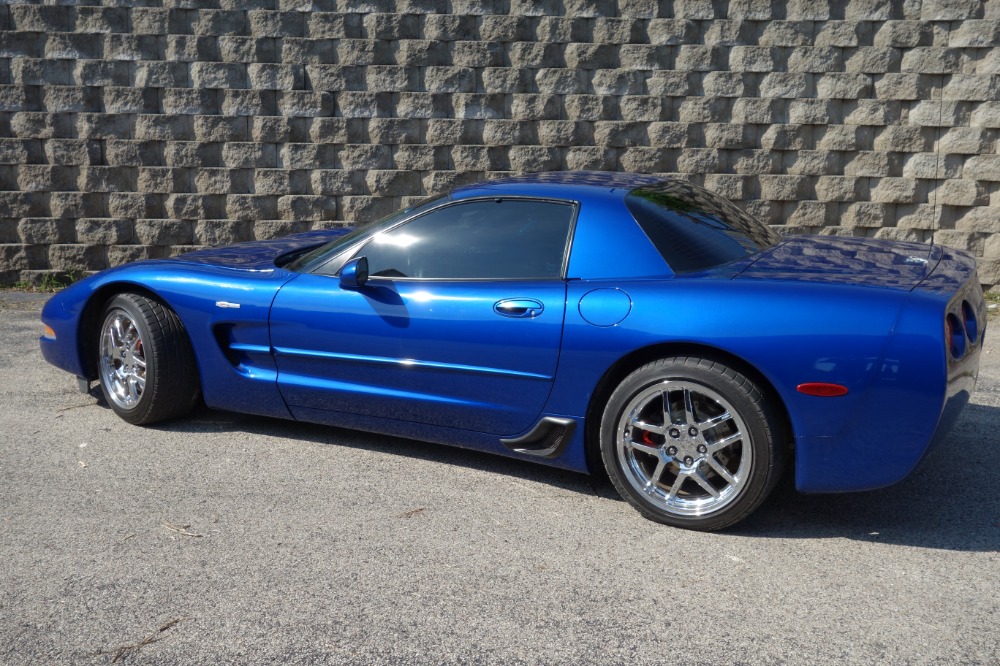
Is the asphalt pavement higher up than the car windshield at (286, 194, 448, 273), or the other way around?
the car windshield at (286, 194, 448, 273)

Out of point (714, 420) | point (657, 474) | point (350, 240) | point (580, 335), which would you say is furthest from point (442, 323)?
point (714, 420)

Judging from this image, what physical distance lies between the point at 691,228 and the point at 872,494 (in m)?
1.32

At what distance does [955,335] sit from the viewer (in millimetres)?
3689

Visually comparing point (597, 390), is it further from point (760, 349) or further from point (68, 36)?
point (68, 36)

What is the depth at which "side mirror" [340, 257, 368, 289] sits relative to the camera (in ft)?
14.5

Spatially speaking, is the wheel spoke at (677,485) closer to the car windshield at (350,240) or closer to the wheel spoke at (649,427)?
the wheel spoke at (649,427)

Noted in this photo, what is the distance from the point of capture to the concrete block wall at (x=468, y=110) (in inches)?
322

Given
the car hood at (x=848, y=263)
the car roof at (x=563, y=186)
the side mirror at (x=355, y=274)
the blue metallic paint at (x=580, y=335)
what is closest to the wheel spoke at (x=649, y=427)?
the blue metallic paint at (x=580, y=335)

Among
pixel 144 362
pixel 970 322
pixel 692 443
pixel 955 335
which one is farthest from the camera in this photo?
pixel 144 362

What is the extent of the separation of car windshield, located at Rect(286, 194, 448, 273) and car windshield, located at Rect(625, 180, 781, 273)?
965mm

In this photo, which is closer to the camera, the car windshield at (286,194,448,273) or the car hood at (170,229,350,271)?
the car windshield at (286,194,448,273)

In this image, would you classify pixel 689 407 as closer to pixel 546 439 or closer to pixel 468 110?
pixel 546 439

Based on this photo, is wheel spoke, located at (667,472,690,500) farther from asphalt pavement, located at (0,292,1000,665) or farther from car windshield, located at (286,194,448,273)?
car windshield, located at (286,194,448,273)

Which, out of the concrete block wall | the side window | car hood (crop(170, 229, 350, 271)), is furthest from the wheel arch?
the concrete block wall
